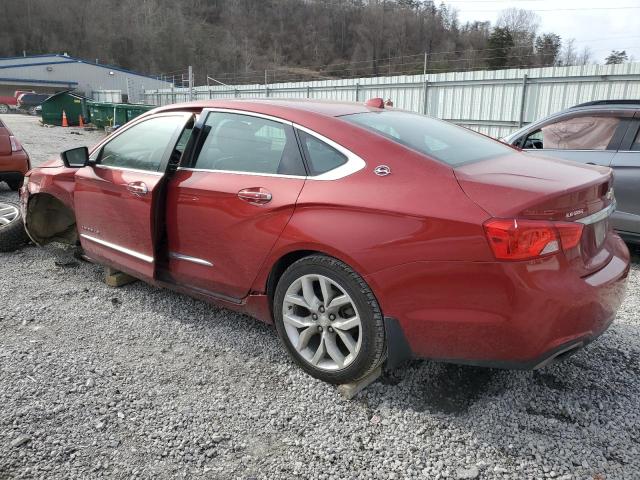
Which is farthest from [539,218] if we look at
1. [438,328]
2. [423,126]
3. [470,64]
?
[470,64]

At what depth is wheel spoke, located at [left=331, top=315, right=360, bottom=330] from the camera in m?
2.57

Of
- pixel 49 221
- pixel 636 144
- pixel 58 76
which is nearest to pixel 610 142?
pixel 636 144

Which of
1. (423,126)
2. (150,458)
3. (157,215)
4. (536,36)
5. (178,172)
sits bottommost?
(150,458)

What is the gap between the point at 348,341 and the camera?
263 cm

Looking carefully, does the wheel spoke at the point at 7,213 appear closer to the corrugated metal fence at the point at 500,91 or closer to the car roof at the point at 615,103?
the corrugated metal fence at the point at 500,91

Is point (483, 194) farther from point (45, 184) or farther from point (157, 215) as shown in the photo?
point (45, 184)

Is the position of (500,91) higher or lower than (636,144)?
higher

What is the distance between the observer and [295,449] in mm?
2336

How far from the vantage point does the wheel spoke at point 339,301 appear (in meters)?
2.58

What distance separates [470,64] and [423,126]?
31108mm

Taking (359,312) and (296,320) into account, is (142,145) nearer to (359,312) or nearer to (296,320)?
(296,320)

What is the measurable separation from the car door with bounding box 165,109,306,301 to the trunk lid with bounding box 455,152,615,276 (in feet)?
3.14

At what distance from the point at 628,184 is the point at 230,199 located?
4021 millimetres

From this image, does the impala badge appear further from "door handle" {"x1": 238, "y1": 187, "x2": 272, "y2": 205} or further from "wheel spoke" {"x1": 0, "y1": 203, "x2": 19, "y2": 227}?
"wheel spoke" {"x1": 0, "y1": 203, "x2": 19, "y2": 227}
